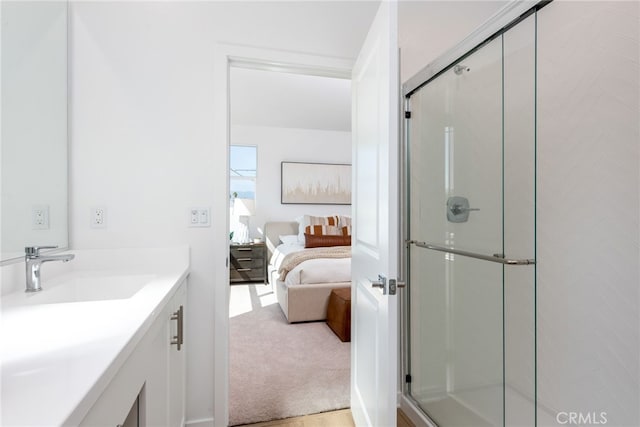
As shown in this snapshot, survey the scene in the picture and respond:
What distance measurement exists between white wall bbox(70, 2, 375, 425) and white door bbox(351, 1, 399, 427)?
0.70 metres

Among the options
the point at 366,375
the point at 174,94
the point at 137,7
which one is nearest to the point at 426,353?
the point at 366,375

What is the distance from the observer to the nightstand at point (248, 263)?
190 inches

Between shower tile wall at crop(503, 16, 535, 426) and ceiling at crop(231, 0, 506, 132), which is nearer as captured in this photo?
shower tile wall at crop(503, 16, 535, 426)

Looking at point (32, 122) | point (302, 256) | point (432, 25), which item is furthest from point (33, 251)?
point (302, 256)

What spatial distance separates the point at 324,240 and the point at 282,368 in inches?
96.1

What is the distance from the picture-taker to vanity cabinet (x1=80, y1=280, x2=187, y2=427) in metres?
0.66

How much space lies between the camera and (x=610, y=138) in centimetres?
117

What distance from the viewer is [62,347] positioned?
663 mm

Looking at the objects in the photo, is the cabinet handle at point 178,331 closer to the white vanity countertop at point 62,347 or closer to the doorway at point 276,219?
the white vanity countertop at point 62,347

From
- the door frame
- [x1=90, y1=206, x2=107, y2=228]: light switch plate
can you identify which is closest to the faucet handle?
[x1=90, y1=206, x2=107, y2=228]: light switch plate

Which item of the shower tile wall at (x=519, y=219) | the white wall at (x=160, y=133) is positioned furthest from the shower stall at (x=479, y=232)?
the white wall at (x=160, y=133)

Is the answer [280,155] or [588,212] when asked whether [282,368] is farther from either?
[280,155]

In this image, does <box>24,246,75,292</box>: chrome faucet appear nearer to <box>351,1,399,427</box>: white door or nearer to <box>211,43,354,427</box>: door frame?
<box>211,43,354,427</box>: door frame

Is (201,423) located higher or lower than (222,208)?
lower
